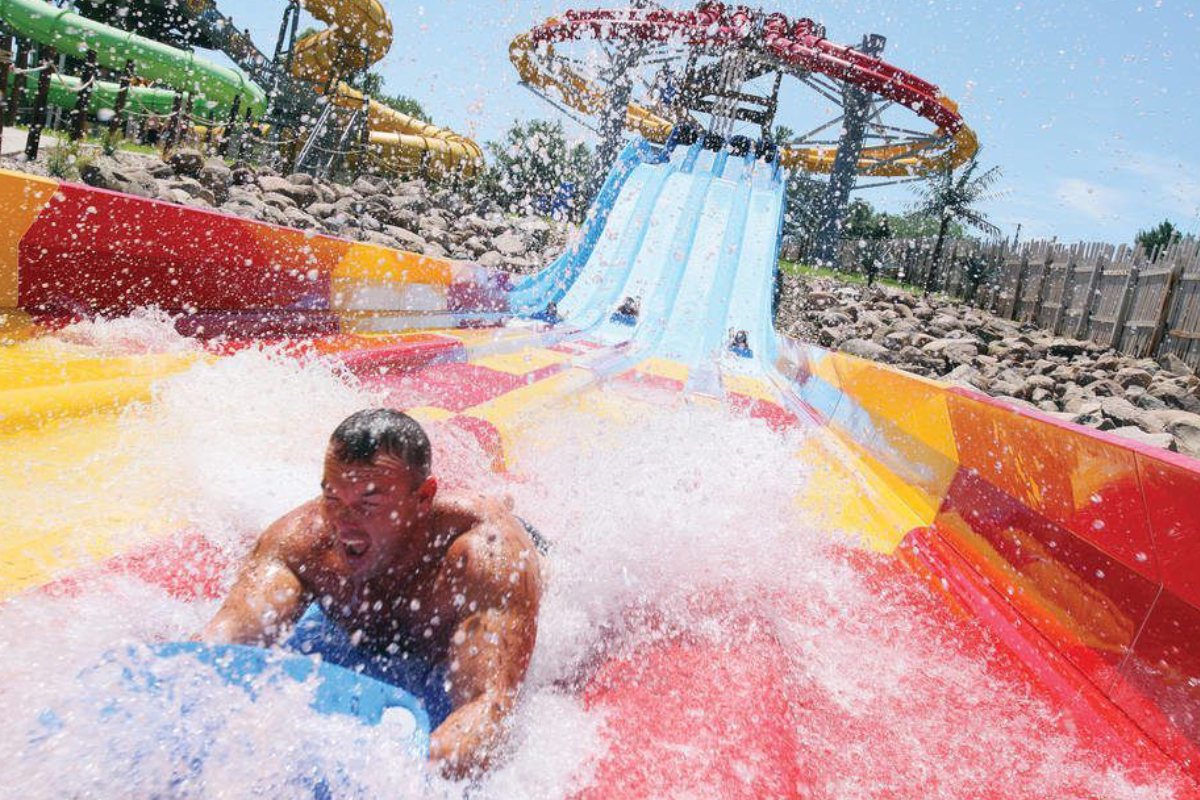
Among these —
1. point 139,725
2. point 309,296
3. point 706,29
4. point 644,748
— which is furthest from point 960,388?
point 706,29

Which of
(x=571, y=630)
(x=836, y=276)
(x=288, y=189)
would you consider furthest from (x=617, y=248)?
(x=836, y=276)

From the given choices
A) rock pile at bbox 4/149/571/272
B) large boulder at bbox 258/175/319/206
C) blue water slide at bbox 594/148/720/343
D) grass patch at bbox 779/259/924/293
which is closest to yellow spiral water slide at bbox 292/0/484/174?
rock pile at bbox 4/149/571/272

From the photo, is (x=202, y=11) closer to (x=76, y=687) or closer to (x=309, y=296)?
(x=309, y=296)

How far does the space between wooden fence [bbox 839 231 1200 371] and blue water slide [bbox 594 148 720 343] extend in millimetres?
5402

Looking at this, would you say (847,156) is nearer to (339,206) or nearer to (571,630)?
(339,206)

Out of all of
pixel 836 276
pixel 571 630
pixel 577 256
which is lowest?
pixel 571 630

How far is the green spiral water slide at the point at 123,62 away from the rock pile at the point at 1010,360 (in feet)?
37.8

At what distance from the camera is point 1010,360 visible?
27.4 feet

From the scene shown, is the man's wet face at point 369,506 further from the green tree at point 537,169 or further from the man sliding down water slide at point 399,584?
the green tree at point 537,169

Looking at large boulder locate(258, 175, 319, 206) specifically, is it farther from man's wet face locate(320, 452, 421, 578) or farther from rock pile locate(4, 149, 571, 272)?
man's wet face locate(320, 452, 421, 578)

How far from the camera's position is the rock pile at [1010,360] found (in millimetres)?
5434

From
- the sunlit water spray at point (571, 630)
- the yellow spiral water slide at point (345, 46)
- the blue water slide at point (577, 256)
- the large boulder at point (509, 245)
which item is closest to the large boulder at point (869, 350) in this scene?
the blue water slide at point (577, 256)

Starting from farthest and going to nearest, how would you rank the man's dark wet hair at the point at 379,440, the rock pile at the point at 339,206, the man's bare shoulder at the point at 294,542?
the rock pile at the point at 339,206 → the man's bare shoulder at the point at 294,542 → the man's dark wet hair at the point at 379,440

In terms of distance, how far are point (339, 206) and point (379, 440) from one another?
24.9 ft
